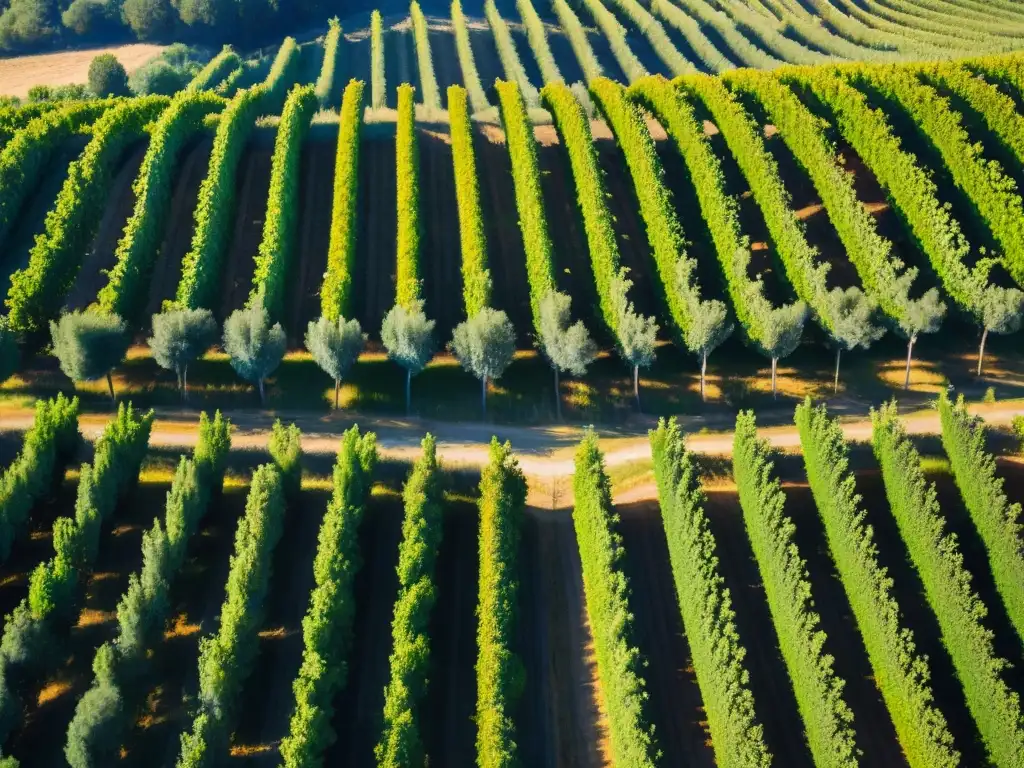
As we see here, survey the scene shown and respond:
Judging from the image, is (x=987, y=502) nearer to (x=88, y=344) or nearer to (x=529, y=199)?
(x=529, y=199)

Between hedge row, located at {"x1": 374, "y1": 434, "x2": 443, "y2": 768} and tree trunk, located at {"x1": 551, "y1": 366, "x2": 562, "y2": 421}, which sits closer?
hedge row, located at {"x1": 374, "y1": 434, "x2": 443, "y2": 768}

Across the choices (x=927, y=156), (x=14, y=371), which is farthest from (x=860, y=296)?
(x=14, y=371)

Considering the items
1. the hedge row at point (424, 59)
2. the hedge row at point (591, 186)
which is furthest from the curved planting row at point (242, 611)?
the hedge row at point (424, 59)

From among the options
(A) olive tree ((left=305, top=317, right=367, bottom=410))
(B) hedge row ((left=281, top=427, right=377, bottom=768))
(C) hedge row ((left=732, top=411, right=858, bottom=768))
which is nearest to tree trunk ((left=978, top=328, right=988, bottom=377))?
(C) hedge row ((left=732, top=411, right=858, bottom=768))

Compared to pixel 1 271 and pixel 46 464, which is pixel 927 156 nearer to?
pixel 46 464

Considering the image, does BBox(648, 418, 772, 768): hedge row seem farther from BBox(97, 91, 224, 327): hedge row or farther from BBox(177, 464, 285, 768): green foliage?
BBox(97, 91, 224, 327): hedge row

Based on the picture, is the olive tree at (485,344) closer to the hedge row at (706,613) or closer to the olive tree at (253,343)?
the olive tree at (253,343)

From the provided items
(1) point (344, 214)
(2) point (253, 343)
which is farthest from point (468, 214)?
(2) point (253, 343)
